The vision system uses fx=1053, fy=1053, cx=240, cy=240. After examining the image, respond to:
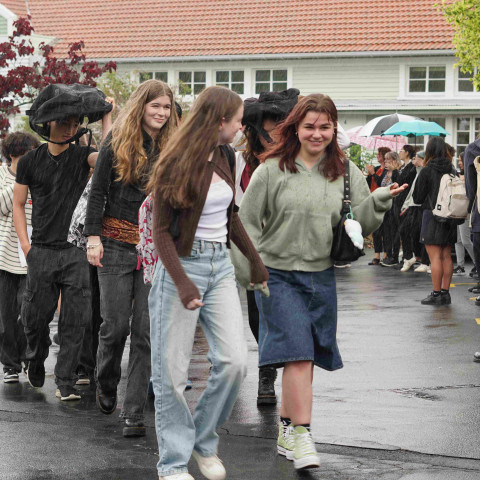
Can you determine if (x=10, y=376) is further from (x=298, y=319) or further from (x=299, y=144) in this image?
(x=299, y=144)

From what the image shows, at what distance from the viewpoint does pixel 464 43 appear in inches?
990

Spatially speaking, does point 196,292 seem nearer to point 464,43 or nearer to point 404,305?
point 404,305

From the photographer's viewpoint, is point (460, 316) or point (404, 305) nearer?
point (460, 316)

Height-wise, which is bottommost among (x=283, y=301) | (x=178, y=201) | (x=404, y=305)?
(x=404, y=305)

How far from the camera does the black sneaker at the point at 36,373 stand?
23.6ft

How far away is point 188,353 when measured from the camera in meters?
4.86

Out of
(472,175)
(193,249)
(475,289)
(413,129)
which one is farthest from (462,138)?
(193,249)

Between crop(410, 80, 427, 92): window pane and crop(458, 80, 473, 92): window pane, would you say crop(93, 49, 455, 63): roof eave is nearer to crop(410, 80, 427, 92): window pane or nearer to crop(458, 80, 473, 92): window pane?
crop(410, 80, 427, 92): window pane

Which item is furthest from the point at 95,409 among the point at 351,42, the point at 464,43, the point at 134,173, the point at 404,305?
the point at 351,42

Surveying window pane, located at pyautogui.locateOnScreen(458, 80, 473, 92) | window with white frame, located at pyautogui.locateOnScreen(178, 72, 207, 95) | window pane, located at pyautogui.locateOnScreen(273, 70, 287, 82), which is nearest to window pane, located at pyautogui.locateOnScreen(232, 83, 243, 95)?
window with white frame, located at pyautogui.locateOnScreen(178, 72, 207, 95)

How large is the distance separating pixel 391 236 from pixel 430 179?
5294 millimetres

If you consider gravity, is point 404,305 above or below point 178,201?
below

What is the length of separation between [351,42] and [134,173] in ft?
90.5

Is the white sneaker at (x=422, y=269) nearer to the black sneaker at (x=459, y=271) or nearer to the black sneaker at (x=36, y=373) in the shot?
the black sneaker at (x=459, y=271)
